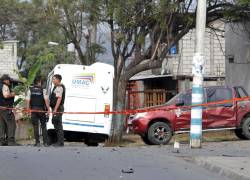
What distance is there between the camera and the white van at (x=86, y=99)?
1997cm

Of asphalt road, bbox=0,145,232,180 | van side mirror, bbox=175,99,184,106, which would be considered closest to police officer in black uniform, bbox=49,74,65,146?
asphalt road, bbox=0,145,232,180

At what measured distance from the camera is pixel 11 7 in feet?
169

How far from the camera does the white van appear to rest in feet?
65.5

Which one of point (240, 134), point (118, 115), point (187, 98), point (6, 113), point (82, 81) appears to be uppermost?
point (82, 81)

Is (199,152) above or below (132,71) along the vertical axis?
below

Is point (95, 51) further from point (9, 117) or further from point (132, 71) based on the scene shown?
point (9, 117)

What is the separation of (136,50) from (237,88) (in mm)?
4637

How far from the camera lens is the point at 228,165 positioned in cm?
1227

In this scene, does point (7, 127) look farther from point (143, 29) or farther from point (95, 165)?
point (143, 29)

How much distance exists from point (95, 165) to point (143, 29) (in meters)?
12.1

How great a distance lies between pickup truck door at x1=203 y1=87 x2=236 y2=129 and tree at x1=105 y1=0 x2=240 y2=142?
3.05 metres

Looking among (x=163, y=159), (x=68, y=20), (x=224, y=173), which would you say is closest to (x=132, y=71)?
(x=68, y=20)

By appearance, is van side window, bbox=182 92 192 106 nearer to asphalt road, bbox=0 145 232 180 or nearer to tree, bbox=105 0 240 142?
tree, bbox=105 0 240 142

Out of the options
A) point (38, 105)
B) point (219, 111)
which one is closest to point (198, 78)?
point (219, 111)
